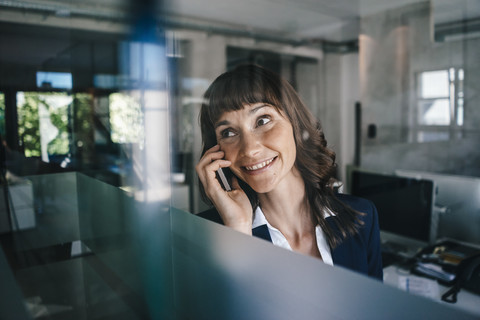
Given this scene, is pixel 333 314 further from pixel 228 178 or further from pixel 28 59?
pixel 28 59

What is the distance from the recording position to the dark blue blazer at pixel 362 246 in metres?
1.13

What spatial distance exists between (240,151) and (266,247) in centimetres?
39

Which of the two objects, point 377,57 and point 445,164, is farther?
point 445,164

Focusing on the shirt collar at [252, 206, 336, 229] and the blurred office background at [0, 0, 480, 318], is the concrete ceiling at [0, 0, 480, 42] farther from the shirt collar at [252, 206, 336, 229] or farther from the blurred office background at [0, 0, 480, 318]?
the shirt collar at [252, 206, 336, 229]

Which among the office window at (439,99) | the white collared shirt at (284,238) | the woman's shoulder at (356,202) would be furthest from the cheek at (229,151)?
the office window at (439,99)

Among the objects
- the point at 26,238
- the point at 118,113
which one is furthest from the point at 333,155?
the point at 26,238

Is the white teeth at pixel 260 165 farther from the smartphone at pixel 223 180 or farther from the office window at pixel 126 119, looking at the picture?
the office window at pixel 126 119

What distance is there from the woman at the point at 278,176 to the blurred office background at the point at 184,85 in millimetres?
81

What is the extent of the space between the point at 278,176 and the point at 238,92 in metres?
0.38

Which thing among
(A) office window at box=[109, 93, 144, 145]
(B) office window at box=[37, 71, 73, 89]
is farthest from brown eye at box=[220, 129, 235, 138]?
(B) office window at box=[37, 71, 73, 89]

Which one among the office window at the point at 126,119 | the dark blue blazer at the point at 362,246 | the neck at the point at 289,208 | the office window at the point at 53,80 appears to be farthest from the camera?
the office window at the point at 53,80

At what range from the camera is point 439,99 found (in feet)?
4.91

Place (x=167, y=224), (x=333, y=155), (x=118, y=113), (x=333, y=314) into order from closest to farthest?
(x=333, y=314) → (x=333, y=155) → (x=167, y=224) → (x=118, y=113)

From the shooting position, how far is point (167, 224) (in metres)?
2.04
